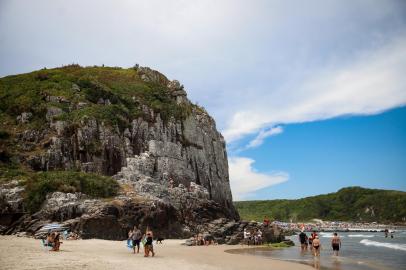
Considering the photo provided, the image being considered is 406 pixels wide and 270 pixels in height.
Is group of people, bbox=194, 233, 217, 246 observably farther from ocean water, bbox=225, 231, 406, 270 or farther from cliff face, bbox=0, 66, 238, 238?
cliff face, bbox=0, 66, 238, 238

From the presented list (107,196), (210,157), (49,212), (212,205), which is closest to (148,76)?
(210,157)

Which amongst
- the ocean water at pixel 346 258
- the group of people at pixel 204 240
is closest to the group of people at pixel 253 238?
the group of people at pixel 204 240

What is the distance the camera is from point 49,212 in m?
40.0

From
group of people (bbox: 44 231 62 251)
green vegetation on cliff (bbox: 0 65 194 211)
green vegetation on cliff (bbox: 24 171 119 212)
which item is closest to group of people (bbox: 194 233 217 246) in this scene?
green vegetation on cliff (bbox: 24 171 119 212)

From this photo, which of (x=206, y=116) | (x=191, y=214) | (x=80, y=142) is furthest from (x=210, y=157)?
(x=80, y=142)

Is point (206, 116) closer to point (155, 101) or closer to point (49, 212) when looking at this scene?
point (155, 101)

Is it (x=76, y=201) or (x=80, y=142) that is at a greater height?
(x=80, y=142)

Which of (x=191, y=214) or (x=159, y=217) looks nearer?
(x=159, y=217)

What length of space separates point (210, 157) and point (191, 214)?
21.1 meters

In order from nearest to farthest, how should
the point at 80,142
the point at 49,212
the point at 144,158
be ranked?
1. the point at 49,212
2. the point at 80,142
3. the point at 144,158

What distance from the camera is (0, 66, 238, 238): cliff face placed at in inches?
2130

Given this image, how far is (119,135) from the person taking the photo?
62.3 meters

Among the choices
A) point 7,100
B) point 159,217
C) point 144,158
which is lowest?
point 159,217

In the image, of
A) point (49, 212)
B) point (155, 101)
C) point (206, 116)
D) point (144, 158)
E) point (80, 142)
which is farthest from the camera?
point (206, 116)
